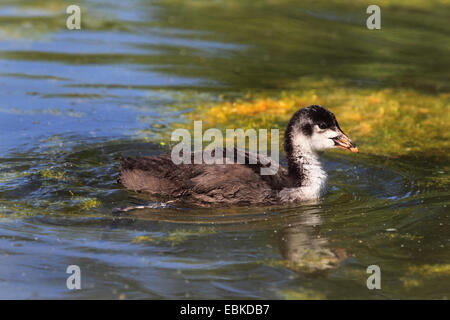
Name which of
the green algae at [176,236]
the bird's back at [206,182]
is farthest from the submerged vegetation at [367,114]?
the green algae at [176,236]

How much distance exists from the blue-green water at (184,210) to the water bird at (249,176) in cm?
18

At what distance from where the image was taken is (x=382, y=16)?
57.3ft

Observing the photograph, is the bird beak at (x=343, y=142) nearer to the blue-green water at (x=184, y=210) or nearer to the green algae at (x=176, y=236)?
the blue-green water at (x=184, y=210)

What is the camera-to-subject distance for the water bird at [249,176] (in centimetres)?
796

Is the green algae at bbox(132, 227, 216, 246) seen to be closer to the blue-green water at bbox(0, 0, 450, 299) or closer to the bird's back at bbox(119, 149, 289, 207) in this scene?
the blue-green water at bbox(0, 0, 450, 299)

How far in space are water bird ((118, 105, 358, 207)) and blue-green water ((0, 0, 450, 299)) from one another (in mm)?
183

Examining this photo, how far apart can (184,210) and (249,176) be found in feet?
2.67

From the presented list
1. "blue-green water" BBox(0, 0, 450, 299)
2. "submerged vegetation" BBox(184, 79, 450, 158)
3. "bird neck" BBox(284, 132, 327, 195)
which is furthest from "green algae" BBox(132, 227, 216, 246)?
"submerged vegetation" BBox(184, 79, 450, 158)

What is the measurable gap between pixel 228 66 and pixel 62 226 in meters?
7.53

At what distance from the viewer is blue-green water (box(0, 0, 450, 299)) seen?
Answer: 6305mm

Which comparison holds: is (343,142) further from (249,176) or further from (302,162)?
(249,176)
